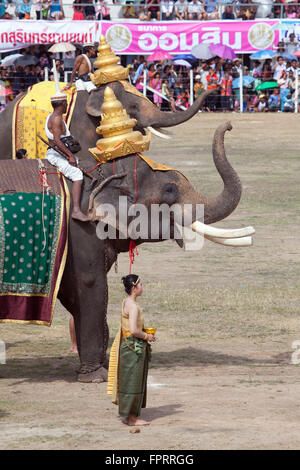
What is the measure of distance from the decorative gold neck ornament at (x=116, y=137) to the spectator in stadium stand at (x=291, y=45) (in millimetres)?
26514

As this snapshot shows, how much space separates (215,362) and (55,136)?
2.84 meters

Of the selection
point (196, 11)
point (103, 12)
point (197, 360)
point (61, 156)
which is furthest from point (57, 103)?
point (196, 11)

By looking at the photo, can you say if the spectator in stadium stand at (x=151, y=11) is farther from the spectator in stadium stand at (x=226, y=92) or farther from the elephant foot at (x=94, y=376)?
the elephant foot at (x=94, y=376)

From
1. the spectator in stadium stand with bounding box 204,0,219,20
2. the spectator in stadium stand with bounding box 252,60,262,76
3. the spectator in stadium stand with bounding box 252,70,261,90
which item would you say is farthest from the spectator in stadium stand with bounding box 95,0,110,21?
the spectator in stadium stand with bounding box 252,70,261,90

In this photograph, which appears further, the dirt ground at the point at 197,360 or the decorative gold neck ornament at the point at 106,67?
the decorative gold neck ornament at the point at 106,67

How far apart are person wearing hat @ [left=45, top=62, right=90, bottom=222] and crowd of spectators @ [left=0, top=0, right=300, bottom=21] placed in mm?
26558

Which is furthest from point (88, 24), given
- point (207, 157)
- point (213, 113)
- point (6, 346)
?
point (6, 346)

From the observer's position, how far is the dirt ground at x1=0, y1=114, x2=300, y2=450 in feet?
27.7

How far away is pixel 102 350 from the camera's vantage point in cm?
1052

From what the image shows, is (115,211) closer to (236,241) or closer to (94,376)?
(236,241)

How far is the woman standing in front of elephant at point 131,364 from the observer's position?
872 centimetres

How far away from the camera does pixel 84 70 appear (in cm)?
1480

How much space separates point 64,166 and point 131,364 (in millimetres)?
2437

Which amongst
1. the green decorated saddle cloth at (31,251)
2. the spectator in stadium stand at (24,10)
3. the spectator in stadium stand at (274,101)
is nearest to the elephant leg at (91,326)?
the green decorated saddle cloth at (31,251)
